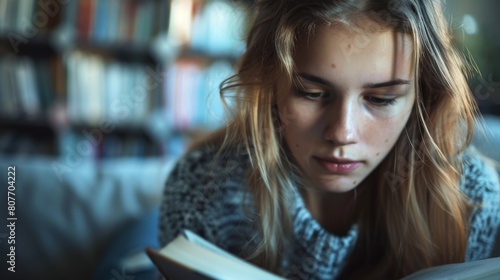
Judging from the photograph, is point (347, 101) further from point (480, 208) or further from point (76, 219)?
point (76, 219)

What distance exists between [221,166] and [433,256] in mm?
372

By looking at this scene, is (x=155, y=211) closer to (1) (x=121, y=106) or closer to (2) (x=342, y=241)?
(2) (x=342, y=241)

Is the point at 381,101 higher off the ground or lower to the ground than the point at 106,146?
higher

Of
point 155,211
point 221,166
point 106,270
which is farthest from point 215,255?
point 155,211

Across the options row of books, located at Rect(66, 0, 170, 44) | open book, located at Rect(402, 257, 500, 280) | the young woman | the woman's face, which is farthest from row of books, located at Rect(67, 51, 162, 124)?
open book, located at Rect(402, 257, 500, 280)

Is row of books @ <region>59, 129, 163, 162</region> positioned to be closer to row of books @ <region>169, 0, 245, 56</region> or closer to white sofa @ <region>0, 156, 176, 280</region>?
row of books @ <region>169, 0, 245, 56</region>

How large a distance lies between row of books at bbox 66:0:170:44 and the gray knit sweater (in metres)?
1.36

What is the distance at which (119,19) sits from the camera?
2102 millimetres

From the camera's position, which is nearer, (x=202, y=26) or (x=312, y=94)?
(x=312, y=94)

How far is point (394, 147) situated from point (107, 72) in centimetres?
159

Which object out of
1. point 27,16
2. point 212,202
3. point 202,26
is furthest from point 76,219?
point 202,26

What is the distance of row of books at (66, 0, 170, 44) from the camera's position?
204 cm

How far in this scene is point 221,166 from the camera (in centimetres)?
87

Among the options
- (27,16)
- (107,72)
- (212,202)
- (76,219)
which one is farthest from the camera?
(107,72)
